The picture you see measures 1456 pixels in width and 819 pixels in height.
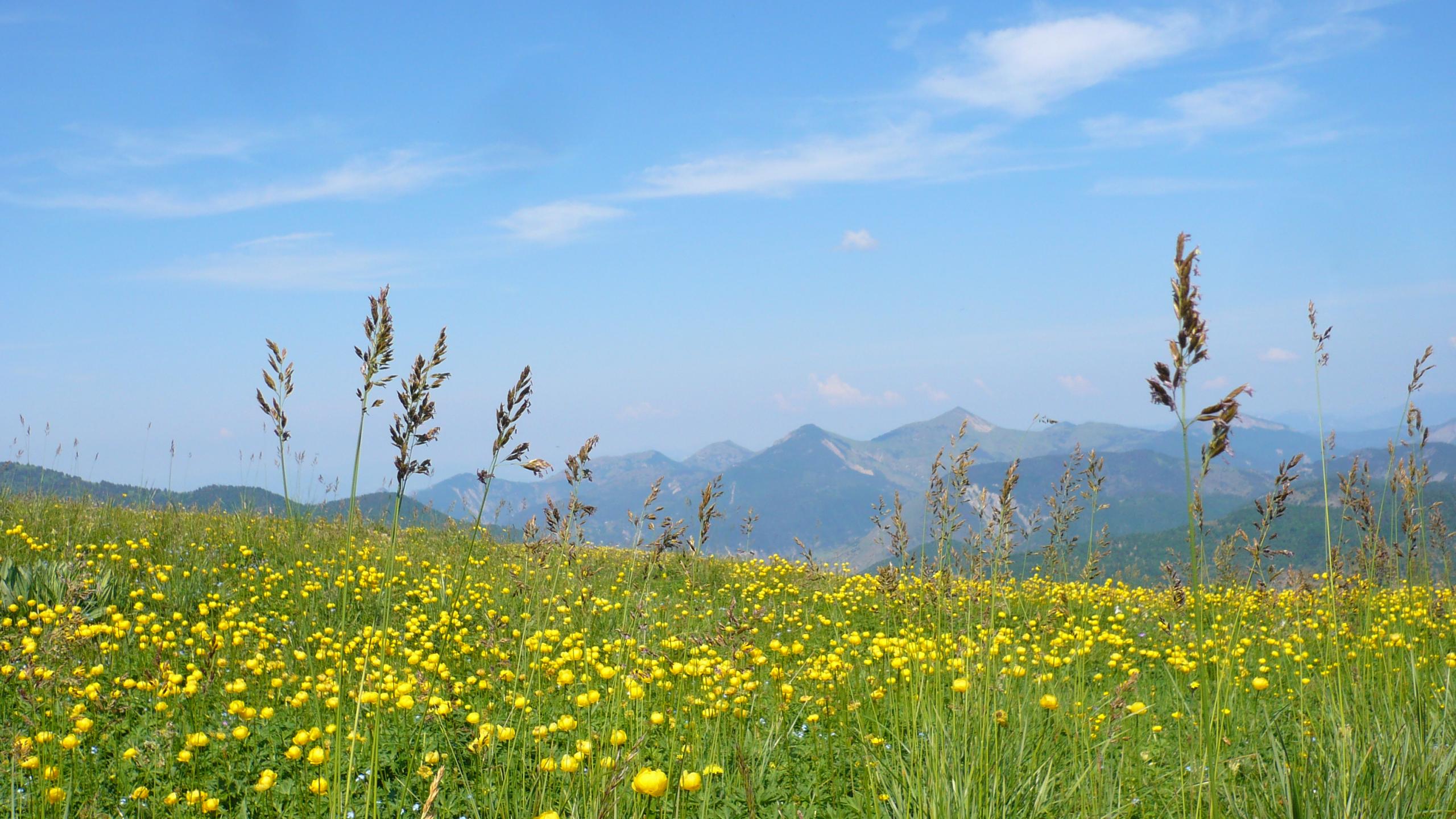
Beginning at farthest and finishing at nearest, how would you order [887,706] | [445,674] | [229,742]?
[887,706] → [445,674] → [229,742]

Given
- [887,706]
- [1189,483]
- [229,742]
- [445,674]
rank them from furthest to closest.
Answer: [887,706], [445,674], [229,742], [1189,483]

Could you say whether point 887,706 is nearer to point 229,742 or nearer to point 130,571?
point 229,742

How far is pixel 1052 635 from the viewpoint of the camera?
26.3ft

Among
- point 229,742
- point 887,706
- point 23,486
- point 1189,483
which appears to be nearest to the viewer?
point 1189,483

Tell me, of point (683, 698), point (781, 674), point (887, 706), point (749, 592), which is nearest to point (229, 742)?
point (683, 698)

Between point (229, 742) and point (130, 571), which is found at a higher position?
point (130, 571)

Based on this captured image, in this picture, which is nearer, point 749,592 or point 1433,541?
point 1433,541

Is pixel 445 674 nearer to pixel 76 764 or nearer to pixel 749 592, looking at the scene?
pixel 76 764

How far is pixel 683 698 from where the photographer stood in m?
4.88

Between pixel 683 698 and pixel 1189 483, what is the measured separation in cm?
337

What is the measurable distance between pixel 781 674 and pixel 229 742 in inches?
120

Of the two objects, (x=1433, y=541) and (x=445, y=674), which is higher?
(x=1433, y=541)

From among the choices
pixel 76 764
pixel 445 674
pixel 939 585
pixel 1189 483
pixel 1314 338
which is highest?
pixel 1314 338

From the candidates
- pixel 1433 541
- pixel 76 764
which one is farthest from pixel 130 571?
pixel 1433 541
